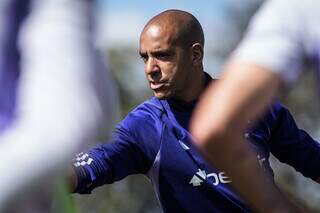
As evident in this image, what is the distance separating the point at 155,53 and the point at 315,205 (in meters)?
18.2

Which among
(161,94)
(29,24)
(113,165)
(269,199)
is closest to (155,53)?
(161,94)

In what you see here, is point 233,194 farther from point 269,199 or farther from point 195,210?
point 269,199

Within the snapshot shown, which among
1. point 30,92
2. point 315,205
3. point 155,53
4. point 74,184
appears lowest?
point 315,205

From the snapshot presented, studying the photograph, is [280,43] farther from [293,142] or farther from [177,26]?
[177,26]

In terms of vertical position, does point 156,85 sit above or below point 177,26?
below

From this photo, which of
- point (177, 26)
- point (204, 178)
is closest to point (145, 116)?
point (204, 178)

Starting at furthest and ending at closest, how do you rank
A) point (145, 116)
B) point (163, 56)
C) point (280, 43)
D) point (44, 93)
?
point (163, 56) < point (145, 116) < point (280, 43) < point (44, 93)

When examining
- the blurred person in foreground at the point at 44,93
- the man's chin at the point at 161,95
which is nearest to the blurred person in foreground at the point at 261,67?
the blurred person in foreground at the point at 44,93

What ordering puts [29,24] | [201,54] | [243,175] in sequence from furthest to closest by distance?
[201,54]
[243,175]
[29,24]

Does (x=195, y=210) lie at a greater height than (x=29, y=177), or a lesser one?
lesser

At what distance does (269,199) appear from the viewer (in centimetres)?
260

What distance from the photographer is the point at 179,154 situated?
14.3 feet

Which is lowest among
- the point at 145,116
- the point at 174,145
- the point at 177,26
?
the point at 174,145

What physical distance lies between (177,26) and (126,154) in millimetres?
673
